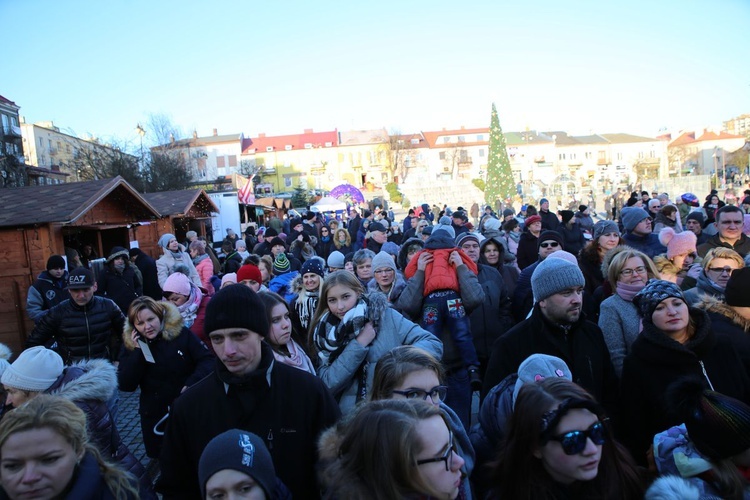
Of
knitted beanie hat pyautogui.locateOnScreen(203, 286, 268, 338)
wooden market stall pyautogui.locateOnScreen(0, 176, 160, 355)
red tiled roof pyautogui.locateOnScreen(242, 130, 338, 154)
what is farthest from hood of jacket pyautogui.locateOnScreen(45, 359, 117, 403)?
red tiled roof pyautogui.locateOnScreen(242, 130, 338, 154)

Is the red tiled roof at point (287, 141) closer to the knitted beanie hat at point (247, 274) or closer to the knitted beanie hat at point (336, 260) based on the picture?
the knitted beanie hat at point (336, 260)

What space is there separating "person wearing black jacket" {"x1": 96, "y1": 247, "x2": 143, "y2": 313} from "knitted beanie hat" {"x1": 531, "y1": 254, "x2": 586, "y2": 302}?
7.46 m

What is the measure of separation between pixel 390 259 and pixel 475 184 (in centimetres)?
6006

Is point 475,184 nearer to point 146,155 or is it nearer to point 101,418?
point 146,155

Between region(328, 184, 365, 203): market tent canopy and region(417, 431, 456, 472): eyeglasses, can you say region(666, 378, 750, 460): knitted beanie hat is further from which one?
region(328, 184, 365, 203): market tent canopy

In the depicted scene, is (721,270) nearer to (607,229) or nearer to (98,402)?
(607,229)

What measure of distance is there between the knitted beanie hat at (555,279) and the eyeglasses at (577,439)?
122 cm

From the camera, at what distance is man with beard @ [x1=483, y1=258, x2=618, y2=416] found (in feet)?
10.3

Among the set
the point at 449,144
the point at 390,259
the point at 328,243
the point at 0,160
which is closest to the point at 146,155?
the point at 0,160

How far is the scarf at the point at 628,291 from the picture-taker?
3.83m

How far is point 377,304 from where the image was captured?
3598mm

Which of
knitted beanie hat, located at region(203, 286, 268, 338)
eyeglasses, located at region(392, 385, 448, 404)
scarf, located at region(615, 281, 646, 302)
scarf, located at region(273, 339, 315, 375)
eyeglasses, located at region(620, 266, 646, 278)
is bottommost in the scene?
scarf, located at region(273, 339, 315, 375)

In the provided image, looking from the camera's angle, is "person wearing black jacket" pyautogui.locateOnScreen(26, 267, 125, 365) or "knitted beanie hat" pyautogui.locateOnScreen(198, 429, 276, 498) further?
"person wearing black jacket" pyautogui.locateOnScreen(26, 267, 125, 365)

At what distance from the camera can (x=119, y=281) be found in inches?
341
